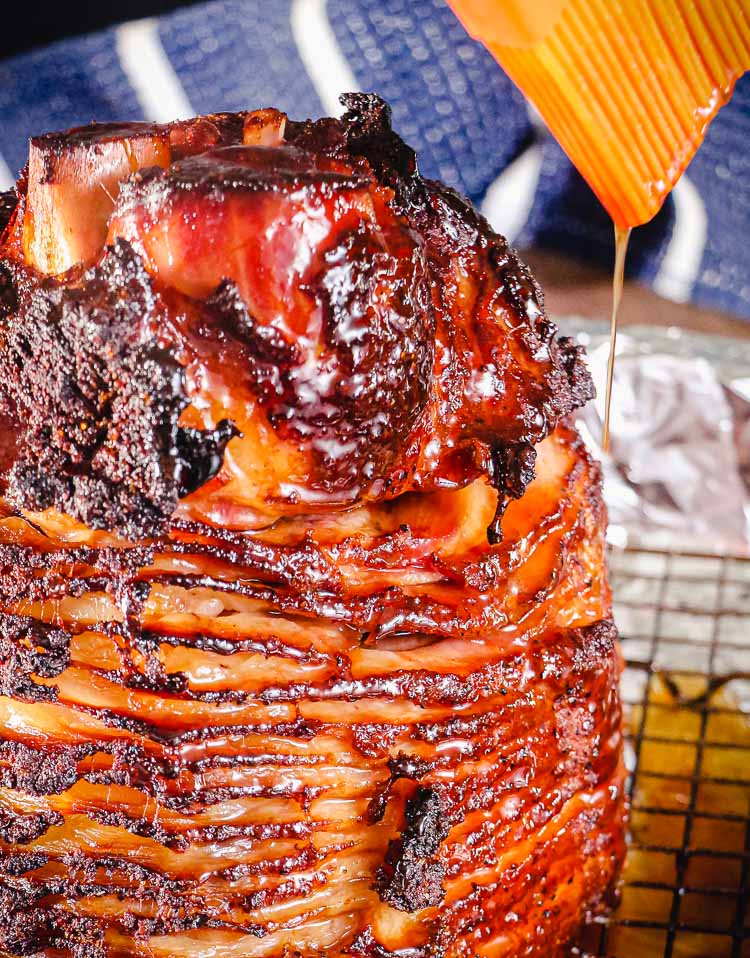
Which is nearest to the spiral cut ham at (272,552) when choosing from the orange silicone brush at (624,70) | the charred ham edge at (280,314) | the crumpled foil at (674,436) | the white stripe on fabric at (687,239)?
the charred ham edge at (280,314)

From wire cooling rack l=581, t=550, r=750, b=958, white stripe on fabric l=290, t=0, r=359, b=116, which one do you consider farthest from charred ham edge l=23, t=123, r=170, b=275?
white stripe on fabric l=290, t=0, r=359, b=116

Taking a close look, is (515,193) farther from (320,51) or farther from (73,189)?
(73,189)

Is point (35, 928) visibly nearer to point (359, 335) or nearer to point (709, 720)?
point (359, 335)

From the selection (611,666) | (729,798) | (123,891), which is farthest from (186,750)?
(729,798)

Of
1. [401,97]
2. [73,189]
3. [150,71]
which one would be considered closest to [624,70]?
[73,189]

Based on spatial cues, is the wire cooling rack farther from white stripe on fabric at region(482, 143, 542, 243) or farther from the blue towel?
white stripe on fabric at region(482, 143, 542, 243)

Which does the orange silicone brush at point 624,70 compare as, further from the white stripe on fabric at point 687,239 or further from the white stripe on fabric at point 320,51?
the white stripe on fabric at point 687,239

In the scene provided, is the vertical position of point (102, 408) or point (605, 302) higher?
point (102, 408)
